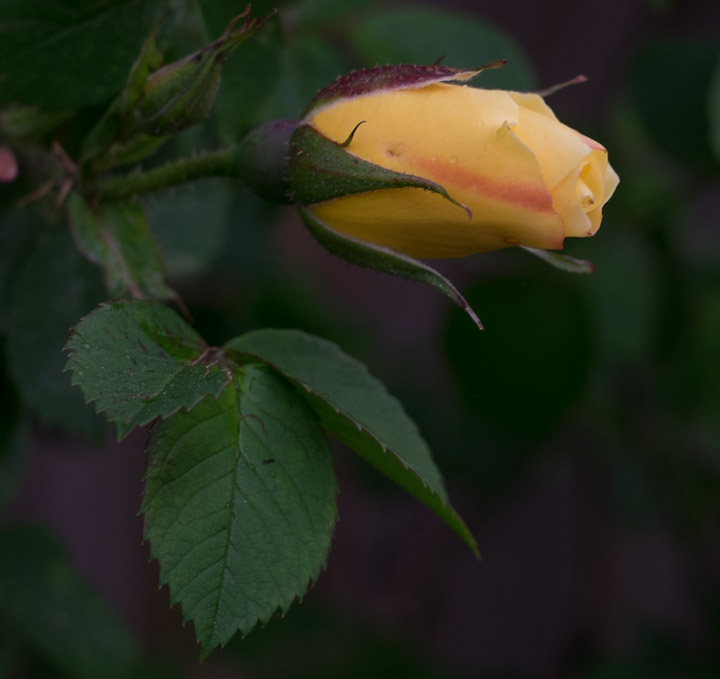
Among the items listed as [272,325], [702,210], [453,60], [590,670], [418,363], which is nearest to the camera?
[453,60]

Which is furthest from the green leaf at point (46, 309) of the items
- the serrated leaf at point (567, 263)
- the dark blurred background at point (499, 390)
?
the serrated leaf at point (567, 263)

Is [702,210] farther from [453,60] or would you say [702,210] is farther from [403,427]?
[403,427]

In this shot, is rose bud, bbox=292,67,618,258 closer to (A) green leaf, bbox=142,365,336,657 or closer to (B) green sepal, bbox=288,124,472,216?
(B) green sepal, bbox=288,124,472,216

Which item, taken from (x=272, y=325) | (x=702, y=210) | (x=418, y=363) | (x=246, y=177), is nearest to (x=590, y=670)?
(x=418, y=363)

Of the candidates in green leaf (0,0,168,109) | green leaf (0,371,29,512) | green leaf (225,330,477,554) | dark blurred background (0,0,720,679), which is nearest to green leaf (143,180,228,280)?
dark blurred background (0,0,720,679)

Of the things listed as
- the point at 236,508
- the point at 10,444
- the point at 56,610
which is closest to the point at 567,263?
the point at 236,508

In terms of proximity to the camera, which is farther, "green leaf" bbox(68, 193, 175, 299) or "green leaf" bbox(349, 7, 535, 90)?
"green leaf" bbox(349, 7, 535, 90)

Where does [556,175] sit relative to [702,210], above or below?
above

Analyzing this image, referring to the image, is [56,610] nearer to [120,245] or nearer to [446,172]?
[120,245]
